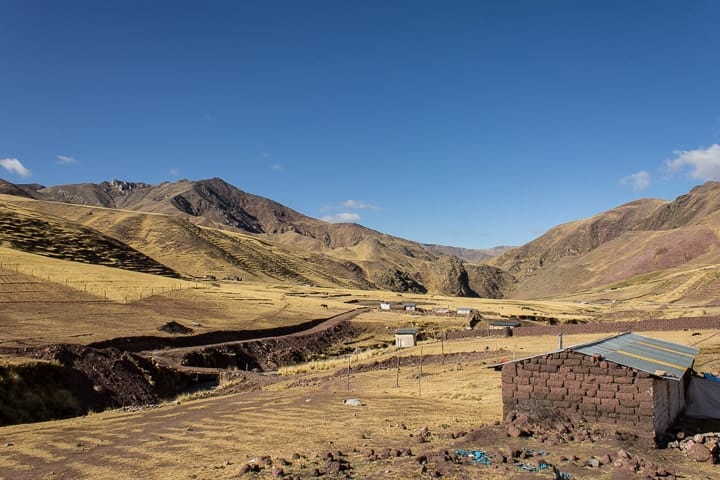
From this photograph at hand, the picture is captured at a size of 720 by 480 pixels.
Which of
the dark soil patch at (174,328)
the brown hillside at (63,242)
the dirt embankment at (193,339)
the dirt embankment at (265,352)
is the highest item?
the brown hillside at (63,242)

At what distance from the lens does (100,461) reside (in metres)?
17.2

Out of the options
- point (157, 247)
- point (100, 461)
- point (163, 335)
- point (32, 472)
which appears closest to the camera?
point (32, 472)

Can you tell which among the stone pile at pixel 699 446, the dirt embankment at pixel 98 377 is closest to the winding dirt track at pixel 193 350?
the dirt embankment at pixel 98 377

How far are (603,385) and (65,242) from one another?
12995 centimetres

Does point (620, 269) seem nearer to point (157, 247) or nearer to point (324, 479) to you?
point (157, 247)

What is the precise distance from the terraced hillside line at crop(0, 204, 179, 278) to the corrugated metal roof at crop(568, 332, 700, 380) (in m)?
112

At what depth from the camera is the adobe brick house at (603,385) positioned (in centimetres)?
1769

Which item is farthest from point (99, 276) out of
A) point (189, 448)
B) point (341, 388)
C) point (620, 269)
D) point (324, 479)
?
point (620, 269)

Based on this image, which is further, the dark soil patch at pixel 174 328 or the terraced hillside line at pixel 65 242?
the terraced hillside line at pixel 65 242

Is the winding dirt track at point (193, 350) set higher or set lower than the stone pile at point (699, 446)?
lower

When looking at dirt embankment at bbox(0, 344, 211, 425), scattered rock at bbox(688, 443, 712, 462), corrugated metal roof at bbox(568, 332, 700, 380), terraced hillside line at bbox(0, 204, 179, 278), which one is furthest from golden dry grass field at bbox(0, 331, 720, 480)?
terraced hillside line at bbox(0, 204, 179, 278)

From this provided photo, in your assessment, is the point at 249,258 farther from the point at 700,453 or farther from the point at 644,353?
the point at 700,453

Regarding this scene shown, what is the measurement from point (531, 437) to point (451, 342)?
40135 millimetres

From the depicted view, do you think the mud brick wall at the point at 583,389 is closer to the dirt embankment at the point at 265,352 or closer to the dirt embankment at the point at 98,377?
the dirt embankment at the point at 98,377
